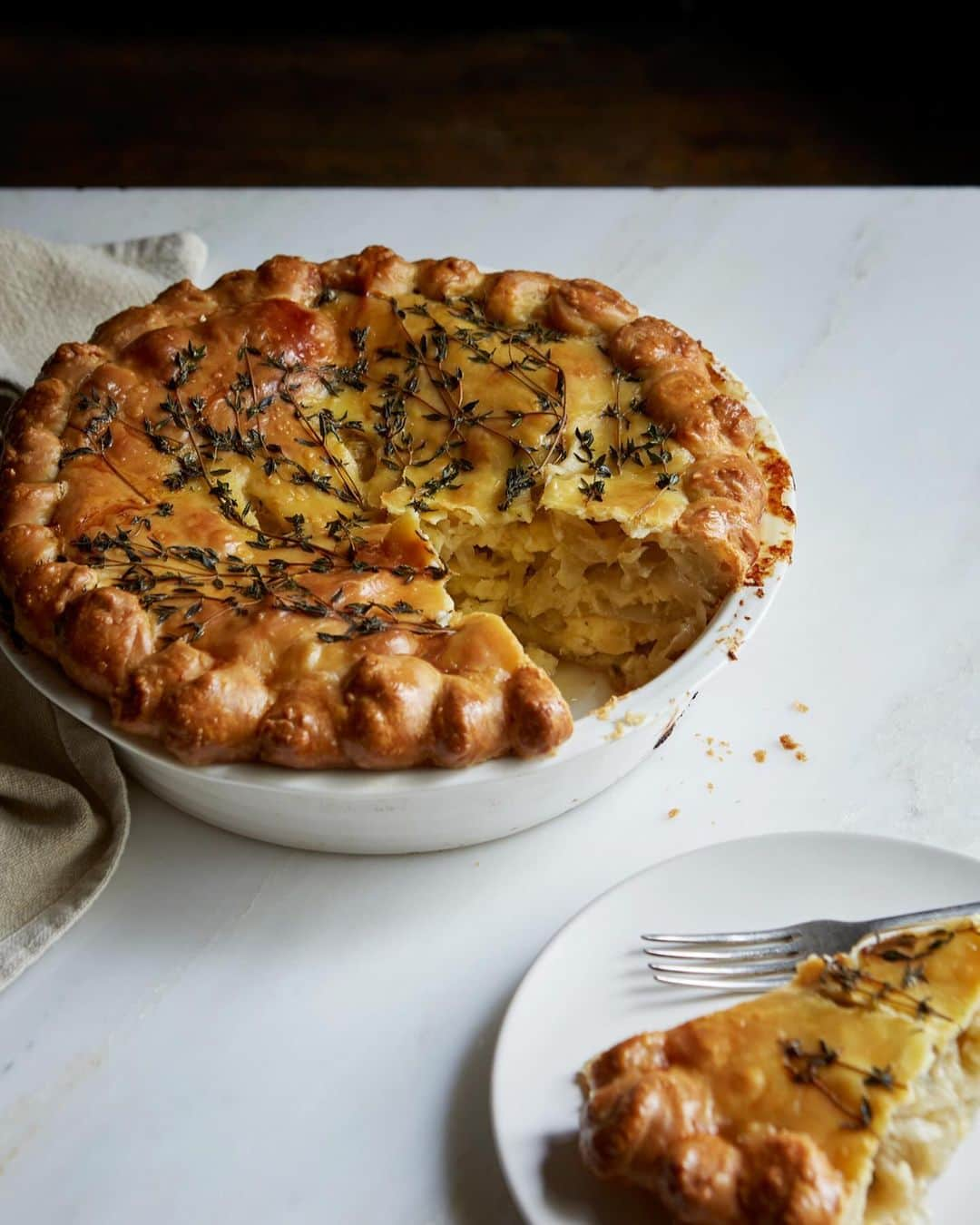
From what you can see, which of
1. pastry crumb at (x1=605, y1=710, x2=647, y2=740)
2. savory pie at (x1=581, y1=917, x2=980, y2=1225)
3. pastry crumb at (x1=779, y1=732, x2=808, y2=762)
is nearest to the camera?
savory pie at (x1=581, y1=917, x2=980, y2=1225)

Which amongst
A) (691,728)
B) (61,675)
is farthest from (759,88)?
(61,675)

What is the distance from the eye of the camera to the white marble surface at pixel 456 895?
230cm

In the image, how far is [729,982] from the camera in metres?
2.38

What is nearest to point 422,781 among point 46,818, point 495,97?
point 46,818

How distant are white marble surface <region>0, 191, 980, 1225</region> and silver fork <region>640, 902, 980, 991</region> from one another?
202 millimetres

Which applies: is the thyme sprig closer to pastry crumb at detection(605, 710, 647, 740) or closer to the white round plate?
the white round plate

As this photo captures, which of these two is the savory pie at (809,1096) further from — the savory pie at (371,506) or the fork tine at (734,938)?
the savory pie at (371,506)

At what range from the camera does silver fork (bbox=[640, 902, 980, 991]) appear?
93.6 inches

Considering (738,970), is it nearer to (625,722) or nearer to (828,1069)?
(828,1069)

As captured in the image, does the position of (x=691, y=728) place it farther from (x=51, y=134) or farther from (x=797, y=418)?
(x=51, y=134)

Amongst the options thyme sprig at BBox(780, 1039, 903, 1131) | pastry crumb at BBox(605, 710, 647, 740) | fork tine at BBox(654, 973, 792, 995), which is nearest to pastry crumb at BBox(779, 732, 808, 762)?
pastry crumb at BBox(605, 710, 647, 740)

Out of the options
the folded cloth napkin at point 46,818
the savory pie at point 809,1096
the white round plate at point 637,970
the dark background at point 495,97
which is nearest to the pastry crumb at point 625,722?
the white round plate at point 637,970

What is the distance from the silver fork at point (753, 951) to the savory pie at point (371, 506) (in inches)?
16.6

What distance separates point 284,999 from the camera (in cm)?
253
